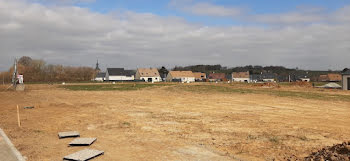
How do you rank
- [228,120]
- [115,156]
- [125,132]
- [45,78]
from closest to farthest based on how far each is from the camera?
[115,156] → [125,132] → [228,120] → [45,78]

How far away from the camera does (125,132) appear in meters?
10.1

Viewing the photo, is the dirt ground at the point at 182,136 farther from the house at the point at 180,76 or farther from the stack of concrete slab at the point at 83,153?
the house at the point at 180,76

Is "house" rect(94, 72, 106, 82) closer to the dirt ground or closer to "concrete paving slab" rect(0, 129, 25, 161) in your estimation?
the dirt ground

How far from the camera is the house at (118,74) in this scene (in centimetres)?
9575

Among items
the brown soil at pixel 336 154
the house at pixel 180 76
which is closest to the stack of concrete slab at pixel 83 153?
the brown soil at pixel 336 154

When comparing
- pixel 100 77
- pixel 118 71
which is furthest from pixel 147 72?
pixel 100 77

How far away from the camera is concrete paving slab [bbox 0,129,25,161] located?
6797 mm

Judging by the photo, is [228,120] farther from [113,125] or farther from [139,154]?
[139,154]

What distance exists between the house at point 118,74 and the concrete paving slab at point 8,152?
8850 centimetres

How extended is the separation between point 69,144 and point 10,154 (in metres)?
1.58

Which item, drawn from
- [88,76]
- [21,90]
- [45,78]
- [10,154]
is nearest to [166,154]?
[10,154]

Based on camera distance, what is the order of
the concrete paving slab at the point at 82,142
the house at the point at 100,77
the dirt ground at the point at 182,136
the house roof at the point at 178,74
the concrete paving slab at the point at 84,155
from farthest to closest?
the house at the point at 100,77 → the house roof at the point at 178,74 → the concrete paving slab at the point at 82,142 → the dirt ground at the point at 182,136 → the concrete paving slab at the point at 84,155

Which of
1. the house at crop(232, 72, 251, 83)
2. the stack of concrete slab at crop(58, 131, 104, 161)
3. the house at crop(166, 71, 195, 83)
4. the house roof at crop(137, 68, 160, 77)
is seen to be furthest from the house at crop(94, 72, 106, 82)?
the stack of concrete slab at crop(58, 131, 104, 161)

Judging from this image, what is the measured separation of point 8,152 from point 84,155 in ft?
7.95
